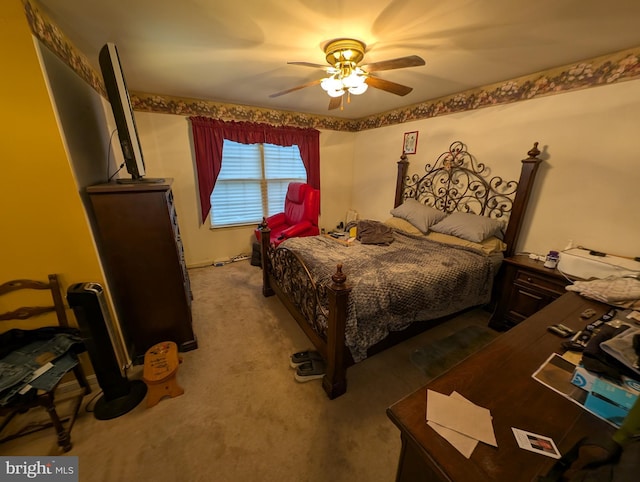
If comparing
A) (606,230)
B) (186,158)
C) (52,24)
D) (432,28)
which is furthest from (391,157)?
(52,24)

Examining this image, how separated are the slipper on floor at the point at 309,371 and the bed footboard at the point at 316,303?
0.10 meters

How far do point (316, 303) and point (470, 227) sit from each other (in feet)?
6.24

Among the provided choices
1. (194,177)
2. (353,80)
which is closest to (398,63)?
(353,80)

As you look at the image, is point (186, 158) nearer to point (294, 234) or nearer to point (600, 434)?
point (294, 234)

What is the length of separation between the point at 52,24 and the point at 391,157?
12.0ft

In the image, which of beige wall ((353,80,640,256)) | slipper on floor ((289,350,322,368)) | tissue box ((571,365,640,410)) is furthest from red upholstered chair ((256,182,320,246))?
tissue box ((571,365,640,410))

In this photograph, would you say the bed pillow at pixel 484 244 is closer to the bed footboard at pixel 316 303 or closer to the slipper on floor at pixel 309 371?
the bed footboard at pixel 316 303

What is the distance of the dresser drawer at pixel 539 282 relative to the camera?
75.7 inches

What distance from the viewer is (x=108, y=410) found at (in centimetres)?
153

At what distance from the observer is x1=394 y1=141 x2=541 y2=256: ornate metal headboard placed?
2.34 meters

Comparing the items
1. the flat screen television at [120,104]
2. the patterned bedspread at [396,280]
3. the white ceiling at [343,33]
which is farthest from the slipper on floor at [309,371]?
the white ceiling at [343,33]

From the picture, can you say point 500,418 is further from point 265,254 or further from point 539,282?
point 265,254

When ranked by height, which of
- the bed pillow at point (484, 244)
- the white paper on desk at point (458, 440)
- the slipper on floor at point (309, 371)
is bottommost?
the slipper on floor at point (309, 371)

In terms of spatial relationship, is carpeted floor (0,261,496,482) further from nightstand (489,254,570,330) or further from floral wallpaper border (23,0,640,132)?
floral wallpaper border (23,0,640,132)
